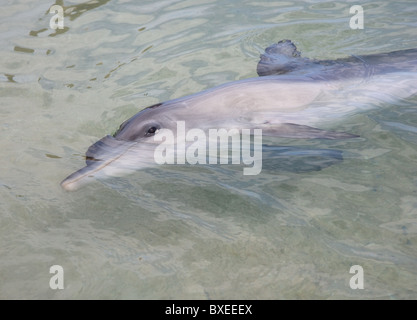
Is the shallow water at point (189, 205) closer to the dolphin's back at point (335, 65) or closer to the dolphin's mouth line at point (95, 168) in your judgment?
the dolphin's mouth line at point (95, 168)

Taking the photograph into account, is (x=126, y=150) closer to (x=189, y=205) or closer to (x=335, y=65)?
(x=189, y=205)

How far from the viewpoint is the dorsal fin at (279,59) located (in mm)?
6422

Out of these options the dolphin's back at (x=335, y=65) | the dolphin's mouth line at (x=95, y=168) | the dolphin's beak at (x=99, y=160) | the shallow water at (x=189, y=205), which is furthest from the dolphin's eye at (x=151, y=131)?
the dolphin's back at (x=335, y=65)

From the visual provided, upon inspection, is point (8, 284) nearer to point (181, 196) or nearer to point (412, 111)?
point (181, 196)

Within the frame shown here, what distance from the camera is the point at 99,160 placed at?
4508 mm

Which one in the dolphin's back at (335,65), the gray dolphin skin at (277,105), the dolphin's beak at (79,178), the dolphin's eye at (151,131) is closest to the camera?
the dolphin's beak at (79,178)

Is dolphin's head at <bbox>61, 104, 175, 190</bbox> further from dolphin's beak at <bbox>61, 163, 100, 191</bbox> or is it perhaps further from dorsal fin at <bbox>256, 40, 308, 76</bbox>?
dorsal fin at <bbox>256, 40, 308, 76</bbox>

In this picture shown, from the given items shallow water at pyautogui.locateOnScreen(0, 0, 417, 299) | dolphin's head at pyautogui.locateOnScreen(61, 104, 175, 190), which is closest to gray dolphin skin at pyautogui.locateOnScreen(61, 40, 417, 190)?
dolphin's head at pyautogui.locateOnScreen(61, 104, 175, 190)

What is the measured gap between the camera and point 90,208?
4.05 m

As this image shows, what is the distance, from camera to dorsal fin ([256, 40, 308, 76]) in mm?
6422
